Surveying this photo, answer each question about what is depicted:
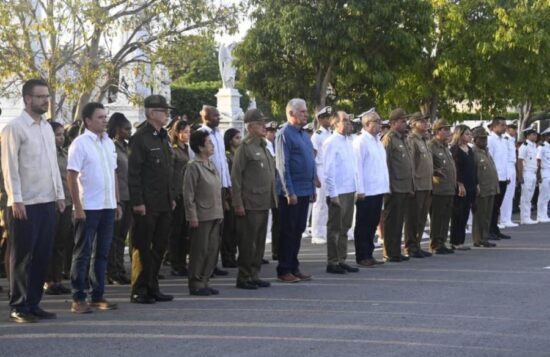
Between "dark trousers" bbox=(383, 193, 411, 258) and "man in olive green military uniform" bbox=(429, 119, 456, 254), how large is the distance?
115cm

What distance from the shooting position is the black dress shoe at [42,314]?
10086 millimetres

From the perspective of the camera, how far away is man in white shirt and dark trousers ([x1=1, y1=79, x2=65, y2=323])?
390 inches

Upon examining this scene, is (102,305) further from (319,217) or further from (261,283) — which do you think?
(319,217)

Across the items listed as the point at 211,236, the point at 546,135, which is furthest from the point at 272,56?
the point at 211,236

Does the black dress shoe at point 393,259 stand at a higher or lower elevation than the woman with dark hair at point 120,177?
lower

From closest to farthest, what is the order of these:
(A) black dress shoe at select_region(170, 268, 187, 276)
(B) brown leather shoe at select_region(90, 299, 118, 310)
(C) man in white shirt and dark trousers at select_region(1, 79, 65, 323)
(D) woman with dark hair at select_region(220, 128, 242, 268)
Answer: (C) man in white shirt and dark trousers at select_region(1, 79, 65, 323)
(B) brown leather shoe at select_region(90, 299, 118, 310)
(A) black dress shoe at select_region(170, 268, 187, 276)
(D) woman with dark hair at select_region(220, 128, 242, 268)

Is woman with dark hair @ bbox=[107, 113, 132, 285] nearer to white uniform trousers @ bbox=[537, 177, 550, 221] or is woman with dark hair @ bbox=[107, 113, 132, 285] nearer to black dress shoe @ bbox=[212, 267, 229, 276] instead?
black dress shoe @ bbox=[212, 267, 229, 276]

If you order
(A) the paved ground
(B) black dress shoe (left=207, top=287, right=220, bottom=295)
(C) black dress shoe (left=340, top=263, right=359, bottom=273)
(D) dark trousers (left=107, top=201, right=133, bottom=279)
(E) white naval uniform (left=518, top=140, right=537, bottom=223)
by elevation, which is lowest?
(A) the paved ground

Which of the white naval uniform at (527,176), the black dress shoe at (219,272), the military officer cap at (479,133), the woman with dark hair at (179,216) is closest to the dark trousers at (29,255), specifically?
the woman with dark hair at (179,216)

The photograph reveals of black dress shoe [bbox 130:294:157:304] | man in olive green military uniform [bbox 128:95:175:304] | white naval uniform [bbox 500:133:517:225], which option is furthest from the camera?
white naval uniform [bbox 500:133:517:225]

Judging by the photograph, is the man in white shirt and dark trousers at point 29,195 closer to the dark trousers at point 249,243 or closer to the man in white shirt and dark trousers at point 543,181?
the dark trousers at point 249,243

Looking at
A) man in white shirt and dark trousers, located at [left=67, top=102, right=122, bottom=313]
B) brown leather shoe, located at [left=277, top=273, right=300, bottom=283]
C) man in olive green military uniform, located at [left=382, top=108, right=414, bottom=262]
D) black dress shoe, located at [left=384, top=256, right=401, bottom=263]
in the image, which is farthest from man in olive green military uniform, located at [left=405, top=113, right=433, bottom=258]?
man in white shirt and dark trousers, located at [left=67, top=102, right=122, bottom=313]

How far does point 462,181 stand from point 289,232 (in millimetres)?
5233

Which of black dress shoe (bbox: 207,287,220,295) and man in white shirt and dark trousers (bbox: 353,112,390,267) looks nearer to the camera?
black dress shoe (bbox: 207,287,220,295)
